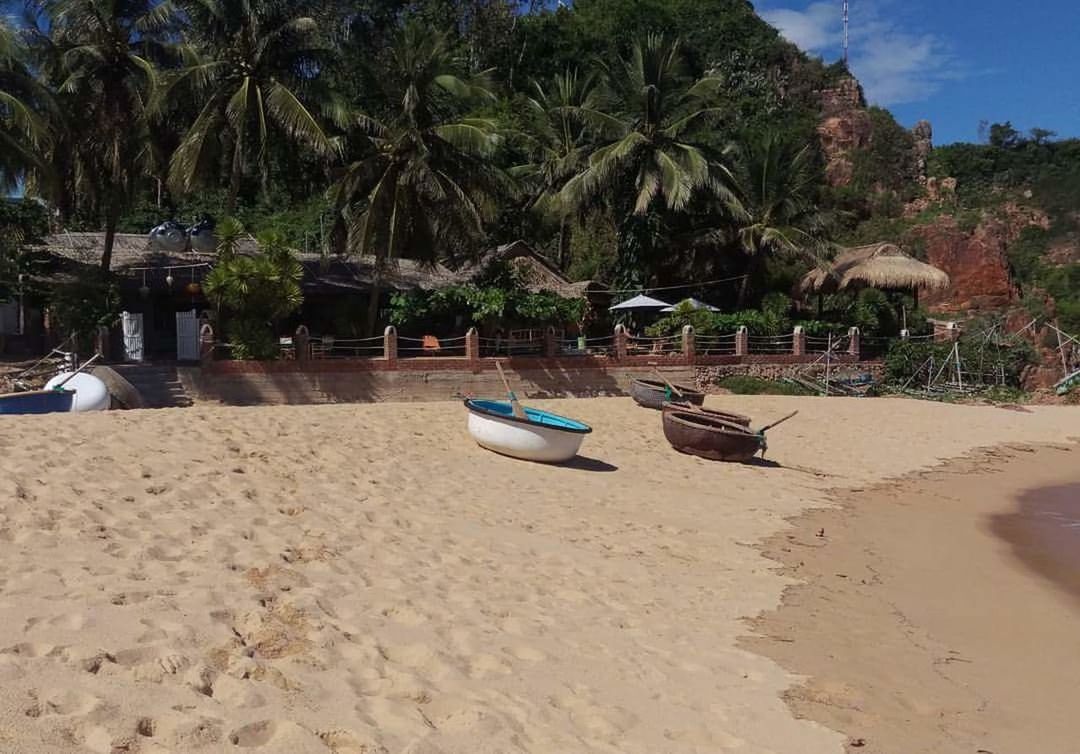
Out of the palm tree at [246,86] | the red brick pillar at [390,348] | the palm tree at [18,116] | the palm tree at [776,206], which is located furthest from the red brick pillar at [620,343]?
the palm tree at [18,116]

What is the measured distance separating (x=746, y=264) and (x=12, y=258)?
24.6m

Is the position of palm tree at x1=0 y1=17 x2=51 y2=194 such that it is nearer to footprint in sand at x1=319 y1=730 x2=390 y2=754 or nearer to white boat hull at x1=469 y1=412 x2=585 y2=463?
white boat hull at x1=469 y1=412 x2=585 y2=463

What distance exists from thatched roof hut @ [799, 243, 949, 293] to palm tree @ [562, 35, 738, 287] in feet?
17.0

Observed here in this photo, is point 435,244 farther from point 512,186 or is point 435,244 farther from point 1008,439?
point 1008,439

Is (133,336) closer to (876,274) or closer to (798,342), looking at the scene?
(798,342)

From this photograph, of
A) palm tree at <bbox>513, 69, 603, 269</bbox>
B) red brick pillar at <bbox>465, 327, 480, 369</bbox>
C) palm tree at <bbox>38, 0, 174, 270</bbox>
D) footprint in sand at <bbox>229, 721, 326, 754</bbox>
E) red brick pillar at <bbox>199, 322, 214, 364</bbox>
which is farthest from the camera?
palm tree at <bbox>513, 69, 603, 269</bbox>

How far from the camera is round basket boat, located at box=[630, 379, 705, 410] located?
18183mm

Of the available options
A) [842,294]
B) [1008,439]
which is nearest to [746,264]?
[842,294]

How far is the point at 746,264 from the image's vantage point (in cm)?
3297

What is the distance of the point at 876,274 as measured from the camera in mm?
28969

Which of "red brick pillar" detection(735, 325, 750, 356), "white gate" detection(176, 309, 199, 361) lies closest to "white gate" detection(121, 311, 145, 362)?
"white gate" detection(176, 309, 199, 361)

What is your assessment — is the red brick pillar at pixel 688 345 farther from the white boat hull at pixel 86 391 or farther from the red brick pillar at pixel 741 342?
the white boat hull at pixel 86 391

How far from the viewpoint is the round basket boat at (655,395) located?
18.2 meters

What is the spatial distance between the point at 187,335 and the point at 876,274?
73.1ft
